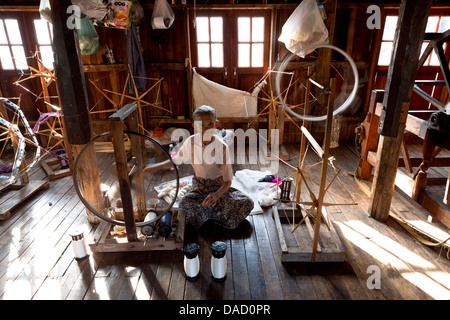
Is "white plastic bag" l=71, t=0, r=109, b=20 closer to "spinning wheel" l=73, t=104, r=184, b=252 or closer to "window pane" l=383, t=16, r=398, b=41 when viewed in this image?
"spinning wheel" l=73, t=104, r=184, b=252

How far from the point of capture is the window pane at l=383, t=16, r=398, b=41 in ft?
15.9

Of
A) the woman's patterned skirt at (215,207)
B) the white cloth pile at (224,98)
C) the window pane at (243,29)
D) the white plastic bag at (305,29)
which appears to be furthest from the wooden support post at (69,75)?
the window pane at (243,29)

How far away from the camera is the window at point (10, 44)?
4880 mm

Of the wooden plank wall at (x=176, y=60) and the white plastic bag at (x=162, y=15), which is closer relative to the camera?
the white plastic bag at (x=162, y=15)

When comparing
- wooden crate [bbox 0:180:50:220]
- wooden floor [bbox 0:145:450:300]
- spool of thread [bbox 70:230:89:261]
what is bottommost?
wooden floor [bbox 0:145:450:300]

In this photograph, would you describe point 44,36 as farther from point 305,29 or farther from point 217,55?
point 305,29

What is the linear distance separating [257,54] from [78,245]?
12.7ft

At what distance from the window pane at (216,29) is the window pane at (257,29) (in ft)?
1.68

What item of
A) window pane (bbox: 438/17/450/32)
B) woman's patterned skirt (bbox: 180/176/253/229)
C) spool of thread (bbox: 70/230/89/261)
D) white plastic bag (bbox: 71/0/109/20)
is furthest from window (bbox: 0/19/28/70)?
window pane (bbox: 438/17/450/32)

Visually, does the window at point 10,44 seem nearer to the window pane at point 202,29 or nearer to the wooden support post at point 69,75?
the window pane at point 202,29

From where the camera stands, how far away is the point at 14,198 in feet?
11.3

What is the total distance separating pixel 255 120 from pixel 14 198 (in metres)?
3.40
